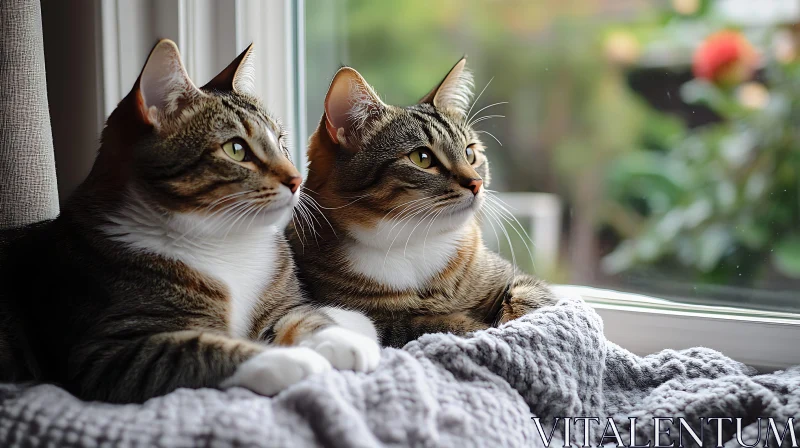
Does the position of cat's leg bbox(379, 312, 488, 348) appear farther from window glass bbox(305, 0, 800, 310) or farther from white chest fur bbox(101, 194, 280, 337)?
window glass bbox(305, 0, 800, 310)

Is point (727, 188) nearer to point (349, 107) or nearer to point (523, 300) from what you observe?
point (523, 300)

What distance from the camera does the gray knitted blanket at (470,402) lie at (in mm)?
716

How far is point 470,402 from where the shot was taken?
0.83 m

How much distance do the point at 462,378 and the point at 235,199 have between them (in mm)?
413

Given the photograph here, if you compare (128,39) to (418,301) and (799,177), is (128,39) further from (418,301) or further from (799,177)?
(799,177)

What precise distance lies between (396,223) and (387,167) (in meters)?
0.10

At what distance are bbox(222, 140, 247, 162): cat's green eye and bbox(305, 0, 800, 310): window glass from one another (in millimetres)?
606

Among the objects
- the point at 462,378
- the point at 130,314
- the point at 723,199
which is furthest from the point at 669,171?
the point at 130,314

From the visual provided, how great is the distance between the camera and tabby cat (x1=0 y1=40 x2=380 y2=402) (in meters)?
0.88

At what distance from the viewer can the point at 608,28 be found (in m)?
1.37

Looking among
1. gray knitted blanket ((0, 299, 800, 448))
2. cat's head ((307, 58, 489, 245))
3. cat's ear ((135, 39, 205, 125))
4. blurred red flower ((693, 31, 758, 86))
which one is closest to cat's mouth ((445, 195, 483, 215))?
cat's head ((307, 58, 489, 245))

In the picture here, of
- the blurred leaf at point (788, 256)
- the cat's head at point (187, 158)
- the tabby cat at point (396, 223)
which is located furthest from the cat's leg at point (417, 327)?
the blurred leaf at point (788, 256)

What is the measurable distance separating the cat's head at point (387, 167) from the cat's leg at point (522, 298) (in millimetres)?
164

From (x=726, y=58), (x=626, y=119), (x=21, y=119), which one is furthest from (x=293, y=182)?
(x=726, y=58)
